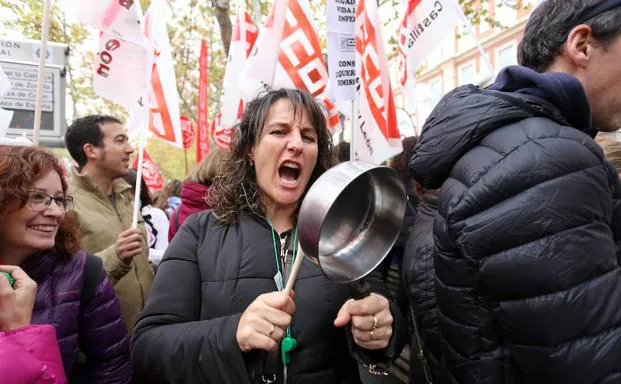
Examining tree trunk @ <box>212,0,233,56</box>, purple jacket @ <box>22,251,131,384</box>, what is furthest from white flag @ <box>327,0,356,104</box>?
tree trunk @ <box>212,0,233,56</box>

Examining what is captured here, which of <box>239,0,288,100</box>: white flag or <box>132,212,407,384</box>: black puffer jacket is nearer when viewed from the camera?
<box>132,212,407,384</box>: black puffer jacket

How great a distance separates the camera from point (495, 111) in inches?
49.3

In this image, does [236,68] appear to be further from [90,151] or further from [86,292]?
[86,292]

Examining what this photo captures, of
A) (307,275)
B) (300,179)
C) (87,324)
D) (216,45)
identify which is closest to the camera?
(307,275)

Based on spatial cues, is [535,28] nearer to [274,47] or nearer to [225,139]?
[274,47]

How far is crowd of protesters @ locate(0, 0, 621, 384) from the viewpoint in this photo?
1113mm

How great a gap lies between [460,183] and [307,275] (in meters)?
0.64

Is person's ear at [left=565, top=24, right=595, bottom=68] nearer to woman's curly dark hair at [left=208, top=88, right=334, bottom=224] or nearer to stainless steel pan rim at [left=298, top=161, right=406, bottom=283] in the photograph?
stainless steel pan rim at [left=298, top=161, right=406, bottom=283]

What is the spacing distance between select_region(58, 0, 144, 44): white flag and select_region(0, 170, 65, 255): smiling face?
1808 millimetres

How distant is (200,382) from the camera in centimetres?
148

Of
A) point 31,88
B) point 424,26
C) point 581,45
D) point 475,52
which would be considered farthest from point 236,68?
point 475,52

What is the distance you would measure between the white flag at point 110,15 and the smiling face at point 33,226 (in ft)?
5.93

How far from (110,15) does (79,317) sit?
2.33 meters

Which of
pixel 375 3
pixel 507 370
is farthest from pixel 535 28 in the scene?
pixel 375 3
